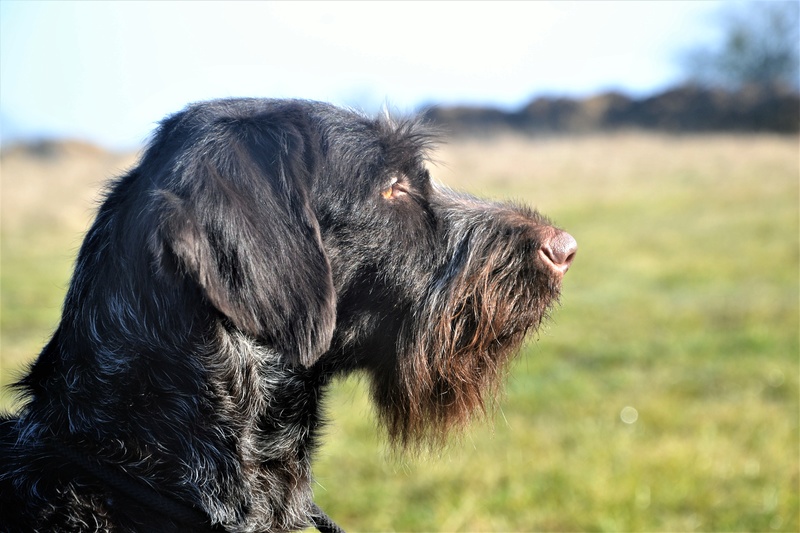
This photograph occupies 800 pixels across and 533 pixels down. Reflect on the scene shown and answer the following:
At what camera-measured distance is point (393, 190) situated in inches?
113

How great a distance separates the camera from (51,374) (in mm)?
2496

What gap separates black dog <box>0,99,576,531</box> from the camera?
2281 mm

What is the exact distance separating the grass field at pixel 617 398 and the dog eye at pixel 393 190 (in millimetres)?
829

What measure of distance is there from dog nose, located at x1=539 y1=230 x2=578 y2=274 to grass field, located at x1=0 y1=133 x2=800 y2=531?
36 centimetres

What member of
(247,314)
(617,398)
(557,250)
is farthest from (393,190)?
(617,398)

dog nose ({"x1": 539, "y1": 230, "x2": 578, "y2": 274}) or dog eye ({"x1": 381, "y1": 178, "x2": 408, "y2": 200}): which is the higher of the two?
dog eye ({"x1": 381, "y1": 178, "x2": 408, "y2": 200})

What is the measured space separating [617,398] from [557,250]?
4.07 metres

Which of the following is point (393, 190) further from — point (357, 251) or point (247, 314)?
point (247, 314)

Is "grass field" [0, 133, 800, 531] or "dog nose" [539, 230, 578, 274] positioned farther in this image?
"grass field" [0, 133, 800, 531]

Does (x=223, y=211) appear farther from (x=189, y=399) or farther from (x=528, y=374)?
(x=528, y=374)

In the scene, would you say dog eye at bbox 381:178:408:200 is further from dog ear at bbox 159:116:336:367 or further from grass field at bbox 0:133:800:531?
grass field at bbox 0:133:800:531

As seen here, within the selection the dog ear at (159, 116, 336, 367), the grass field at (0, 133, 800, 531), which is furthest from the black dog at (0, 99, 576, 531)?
the grass field at (0, 133, 800, 531)

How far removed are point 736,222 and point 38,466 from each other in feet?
56.1

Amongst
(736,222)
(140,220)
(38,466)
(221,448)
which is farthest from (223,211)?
(736,222)
